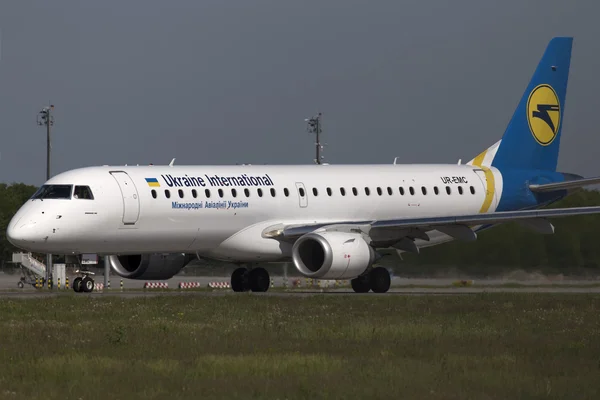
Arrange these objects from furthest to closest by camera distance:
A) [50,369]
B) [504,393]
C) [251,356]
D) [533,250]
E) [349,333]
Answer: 1. [533,250]
2. [349,333]
3. [251,356]
4. [50,369]
5. [504,393]

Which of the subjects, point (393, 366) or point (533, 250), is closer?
point (393, 366)

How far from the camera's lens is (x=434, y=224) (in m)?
37.1

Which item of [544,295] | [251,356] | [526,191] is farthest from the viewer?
[526,191]

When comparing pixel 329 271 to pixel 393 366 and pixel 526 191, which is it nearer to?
pixel 526 191

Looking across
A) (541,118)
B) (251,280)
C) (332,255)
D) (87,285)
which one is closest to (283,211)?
(251,280)

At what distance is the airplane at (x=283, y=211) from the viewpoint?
113 ft

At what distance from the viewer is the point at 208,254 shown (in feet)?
124

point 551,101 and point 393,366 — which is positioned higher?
point 551,101

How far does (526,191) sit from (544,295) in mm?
10075

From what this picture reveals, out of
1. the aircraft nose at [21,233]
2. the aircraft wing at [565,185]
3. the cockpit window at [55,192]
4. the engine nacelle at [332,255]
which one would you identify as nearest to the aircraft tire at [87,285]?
the cockpit window at [55,192]

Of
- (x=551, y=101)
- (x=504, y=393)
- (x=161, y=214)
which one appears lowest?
(x=504, y=393)

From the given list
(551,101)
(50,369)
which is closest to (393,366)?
(50,369)

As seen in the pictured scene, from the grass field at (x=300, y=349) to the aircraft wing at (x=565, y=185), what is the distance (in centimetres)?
1031

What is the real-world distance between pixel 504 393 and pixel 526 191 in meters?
29.5
